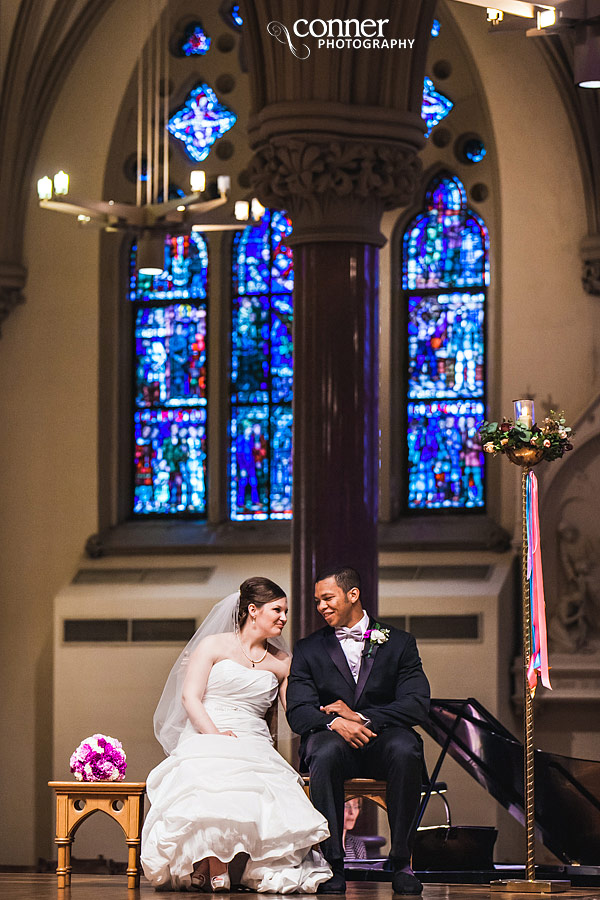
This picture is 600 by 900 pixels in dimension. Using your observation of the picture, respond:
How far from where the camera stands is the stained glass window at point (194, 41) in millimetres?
13703

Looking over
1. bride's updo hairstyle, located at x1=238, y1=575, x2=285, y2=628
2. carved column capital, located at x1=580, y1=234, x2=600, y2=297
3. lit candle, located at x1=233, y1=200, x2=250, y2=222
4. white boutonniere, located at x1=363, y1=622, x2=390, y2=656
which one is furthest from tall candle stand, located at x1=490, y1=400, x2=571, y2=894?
carved column capital, located at x1=580, y1=234, x2=600, y2=297

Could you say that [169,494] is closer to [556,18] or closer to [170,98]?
[170,98]

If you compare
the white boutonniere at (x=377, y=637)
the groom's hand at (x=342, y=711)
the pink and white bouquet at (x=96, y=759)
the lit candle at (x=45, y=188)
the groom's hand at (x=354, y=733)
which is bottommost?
the pink and white bouquet at (x=96, y=759)

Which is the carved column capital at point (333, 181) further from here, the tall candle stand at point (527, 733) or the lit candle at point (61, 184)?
the tall candle stand at point (527, 733)

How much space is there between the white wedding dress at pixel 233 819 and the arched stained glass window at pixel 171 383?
716 cm

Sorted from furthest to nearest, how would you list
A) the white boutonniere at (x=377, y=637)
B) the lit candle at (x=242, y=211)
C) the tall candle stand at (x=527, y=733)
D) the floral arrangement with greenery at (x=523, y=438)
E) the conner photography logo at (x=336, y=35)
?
the lit candle at (x=242, y=211) → the conner photography logo at (x=336, y=35) → the floral arrangement with greenery at (x=523, y=438) → the white boutonniere at (x=377, y=637) → the tall candle stand at (x=527, y=733)

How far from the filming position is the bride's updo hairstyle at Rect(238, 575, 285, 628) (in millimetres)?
6895

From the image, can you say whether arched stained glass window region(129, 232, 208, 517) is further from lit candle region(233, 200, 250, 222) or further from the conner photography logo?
the conner photography logo

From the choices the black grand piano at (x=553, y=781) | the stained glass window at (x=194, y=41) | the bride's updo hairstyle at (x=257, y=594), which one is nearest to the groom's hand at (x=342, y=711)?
the bride's updo hairstyle at (x=257, y=594)

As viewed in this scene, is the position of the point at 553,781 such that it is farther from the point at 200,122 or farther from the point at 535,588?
the point at 200,122

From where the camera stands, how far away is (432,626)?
12.2 m

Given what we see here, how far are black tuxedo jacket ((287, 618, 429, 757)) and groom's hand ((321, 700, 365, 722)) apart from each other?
0.16ft

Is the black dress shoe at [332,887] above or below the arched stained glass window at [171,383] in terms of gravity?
below

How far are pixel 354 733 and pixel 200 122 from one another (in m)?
8.27
